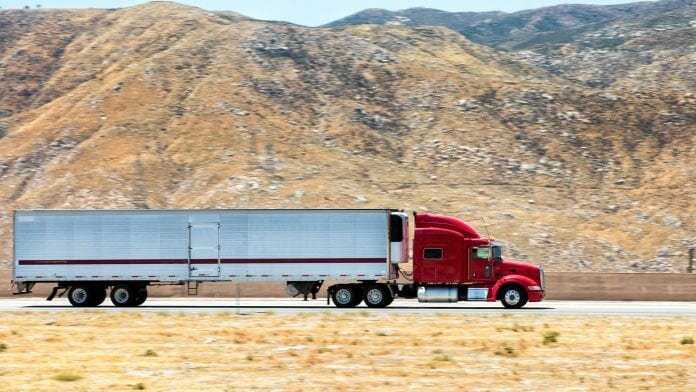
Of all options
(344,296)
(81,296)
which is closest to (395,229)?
(344,296)

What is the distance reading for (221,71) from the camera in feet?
284

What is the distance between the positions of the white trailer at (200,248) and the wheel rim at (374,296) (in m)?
0.26

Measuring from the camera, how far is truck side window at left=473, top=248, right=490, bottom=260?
119ft

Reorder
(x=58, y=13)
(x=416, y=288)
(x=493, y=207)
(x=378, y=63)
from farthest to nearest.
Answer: (x=58, y=13), (x=378, y=63), (x=493, y=207), (x=416, y=288)

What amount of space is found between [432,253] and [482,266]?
6.18ft

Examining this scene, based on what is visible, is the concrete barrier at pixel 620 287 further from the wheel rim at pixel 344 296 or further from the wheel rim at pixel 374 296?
the wheel rim at pixel 374 296

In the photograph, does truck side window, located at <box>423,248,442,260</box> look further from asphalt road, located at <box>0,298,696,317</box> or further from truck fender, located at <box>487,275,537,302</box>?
truck fender, located at <box>487,275,537,302</box>

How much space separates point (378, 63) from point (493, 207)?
28.4 m

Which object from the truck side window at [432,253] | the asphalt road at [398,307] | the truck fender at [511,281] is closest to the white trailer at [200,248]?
the truck side window at [432,253]

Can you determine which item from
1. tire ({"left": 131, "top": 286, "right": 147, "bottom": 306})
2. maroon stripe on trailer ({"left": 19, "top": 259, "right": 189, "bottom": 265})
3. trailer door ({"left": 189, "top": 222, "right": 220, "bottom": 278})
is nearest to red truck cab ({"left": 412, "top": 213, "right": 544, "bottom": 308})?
trailer door ({"left": 189, "top": 222, "right": 220, "bottom": 278})

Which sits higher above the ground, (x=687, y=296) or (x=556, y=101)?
(x=556, y=101)

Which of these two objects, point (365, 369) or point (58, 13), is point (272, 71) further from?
point (365, 369)

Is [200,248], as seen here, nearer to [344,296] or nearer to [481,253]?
[344,296]

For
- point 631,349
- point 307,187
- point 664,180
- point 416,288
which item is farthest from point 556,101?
point 631,349
